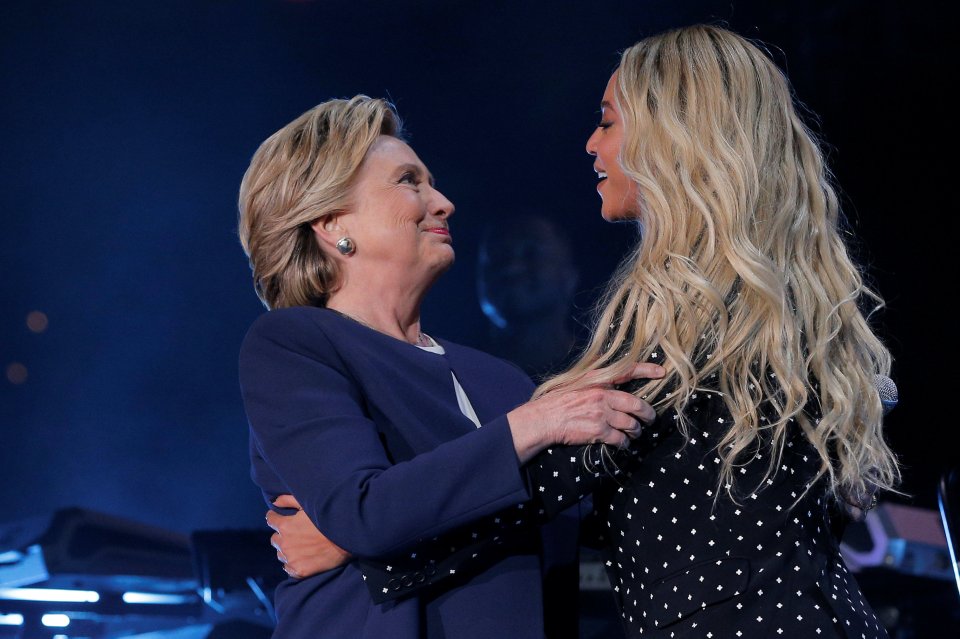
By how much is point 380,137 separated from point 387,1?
2.02 m

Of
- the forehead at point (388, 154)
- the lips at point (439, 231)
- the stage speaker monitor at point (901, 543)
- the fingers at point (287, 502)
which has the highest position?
the forehead at point (388, 154)

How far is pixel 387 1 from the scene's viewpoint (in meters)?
3.73

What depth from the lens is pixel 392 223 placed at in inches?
71.6

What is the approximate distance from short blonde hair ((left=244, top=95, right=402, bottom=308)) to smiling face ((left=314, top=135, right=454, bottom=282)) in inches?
1.2

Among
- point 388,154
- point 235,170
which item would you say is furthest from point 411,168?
point 235,170

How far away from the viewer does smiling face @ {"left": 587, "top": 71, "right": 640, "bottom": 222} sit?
4.74 feet

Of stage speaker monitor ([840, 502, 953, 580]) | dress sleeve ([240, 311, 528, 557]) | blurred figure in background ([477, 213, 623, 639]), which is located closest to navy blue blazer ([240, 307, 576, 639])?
dress sleeve ([240, 311, 528, 557])

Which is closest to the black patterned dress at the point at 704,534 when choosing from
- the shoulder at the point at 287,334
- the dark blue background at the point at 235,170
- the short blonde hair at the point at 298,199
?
the shoulder at the point at 287,334

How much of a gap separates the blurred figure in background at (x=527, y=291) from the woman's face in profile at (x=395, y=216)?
1.84 meters

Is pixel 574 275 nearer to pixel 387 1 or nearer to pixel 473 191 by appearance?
pixel 473 191

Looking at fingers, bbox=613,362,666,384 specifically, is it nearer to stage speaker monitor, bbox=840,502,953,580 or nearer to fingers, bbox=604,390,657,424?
fingers, bbox=604,390,657,424

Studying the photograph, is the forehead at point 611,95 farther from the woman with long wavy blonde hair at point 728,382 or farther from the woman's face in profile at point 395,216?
the woman's face in profile at point 395,216

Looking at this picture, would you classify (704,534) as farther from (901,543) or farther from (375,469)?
(901,543)

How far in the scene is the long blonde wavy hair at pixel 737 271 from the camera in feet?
4.14
